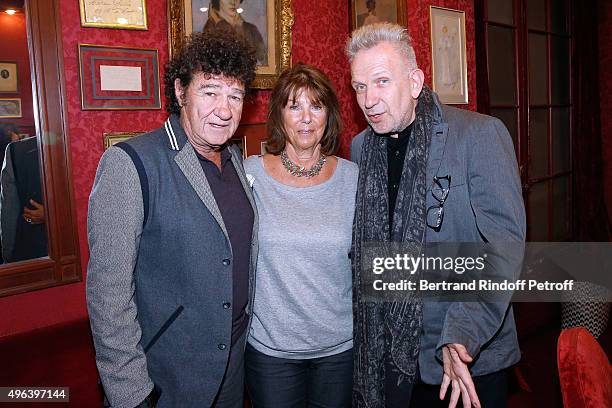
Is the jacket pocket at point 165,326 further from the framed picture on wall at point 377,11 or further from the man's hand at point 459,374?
the framed picture on wall at point 377,11

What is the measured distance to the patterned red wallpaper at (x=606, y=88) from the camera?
521cm

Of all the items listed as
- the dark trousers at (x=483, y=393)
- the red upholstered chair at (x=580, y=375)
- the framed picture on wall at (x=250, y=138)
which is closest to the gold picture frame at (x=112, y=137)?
the framed picture on wall at (x=250, y=138)

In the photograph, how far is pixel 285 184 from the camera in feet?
5.97

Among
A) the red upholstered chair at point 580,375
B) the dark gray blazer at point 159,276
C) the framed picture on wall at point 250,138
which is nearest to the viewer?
the red upholstered chair at point 580,375

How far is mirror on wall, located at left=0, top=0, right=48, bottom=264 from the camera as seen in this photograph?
2.08m

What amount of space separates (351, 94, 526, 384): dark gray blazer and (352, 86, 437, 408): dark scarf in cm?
3

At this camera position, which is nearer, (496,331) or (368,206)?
(496,331)

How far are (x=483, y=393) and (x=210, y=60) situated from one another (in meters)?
1.24

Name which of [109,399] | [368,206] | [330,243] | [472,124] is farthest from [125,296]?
[472,124]

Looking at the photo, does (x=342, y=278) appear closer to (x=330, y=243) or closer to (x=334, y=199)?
(x=330, y=243)

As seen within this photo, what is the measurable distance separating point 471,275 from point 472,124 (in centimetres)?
43

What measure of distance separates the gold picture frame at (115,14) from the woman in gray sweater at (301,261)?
3.09ft

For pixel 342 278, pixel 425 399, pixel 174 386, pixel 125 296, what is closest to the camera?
pixel 125 296

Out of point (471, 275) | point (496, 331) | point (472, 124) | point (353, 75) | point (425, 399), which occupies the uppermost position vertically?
point (353, 75)
